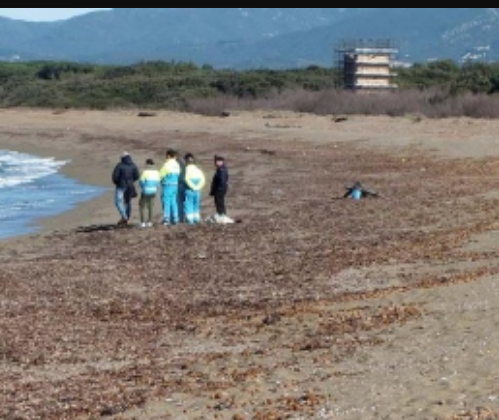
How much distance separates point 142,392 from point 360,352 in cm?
199

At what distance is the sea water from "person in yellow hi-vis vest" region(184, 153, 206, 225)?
3.47m

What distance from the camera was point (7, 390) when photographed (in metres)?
11.7

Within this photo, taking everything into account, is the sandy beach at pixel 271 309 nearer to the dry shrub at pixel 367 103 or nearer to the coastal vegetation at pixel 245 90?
the dry shrub at pixel 367 103

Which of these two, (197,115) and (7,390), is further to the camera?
(197,115)

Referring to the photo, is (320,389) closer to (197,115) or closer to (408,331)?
(408,331)

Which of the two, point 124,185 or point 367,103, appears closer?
point 124,185

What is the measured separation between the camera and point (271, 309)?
14.7m

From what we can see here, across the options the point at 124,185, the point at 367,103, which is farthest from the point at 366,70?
the point at 124,185

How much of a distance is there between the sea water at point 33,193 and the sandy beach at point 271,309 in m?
0.75

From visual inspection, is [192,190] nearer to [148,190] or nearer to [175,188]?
[175,188]

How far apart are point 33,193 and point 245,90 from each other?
43.2 metres

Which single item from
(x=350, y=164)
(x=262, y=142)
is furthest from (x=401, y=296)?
(x=262, y=142)

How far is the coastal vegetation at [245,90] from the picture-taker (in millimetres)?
58562

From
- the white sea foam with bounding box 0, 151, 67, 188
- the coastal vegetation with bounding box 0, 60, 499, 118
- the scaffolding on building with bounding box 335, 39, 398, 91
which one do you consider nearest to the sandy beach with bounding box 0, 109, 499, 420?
the white sea foam with bounding box 0, 151, 67, 188
